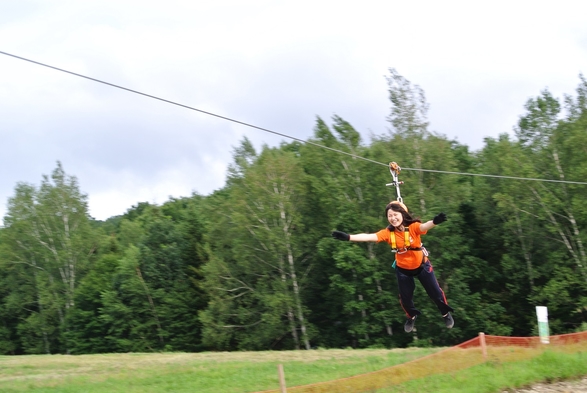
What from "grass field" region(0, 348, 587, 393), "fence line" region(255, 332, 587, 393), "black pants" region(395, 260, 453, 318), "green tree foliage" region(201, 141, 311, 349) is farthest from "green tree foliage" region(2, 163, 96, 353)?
"black pants" region(395, 260, 453, 318)

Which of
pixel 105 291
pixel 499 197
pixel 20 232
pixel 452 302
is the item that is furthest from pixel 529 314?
pixel 20 232

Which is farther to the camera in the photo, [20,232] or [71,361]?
[20,232]

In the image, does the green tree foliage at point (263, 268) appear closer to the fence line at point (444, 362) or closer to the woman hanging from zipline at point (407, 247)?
the fence line at point (444, 362)

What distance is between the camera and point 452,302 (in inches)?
1194

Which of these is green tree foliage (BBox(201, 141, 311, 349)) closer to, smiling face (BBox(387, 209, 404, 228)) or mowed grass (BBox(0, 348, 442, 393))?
mowed grass (BBox(0, 348, 442, 393))

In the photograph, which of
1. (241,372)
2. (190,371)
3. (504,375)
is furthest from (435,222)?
(190,371)

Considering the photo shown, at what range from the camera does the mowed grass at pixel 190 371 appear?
1295cm

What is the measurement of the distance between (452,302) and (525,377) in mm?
20582

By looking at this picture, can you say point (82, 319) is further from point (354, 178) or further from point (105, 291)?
point (354, 178)

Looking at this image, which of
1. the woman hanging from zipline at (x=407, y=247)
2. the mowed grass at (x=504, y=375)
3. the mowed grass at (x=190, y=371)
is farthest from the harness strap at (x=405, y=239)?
the mowed grass at (x=190, y=371)

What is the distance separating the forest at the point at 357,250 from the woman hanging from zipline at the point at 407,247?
2138cm

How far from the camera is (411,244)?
7809 millimetres

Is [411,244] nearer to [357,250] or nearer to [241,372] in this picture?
[241,372]

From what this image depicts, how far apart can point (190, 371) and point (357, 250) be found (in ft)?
59.7
